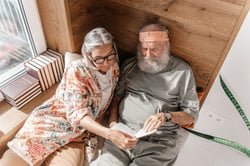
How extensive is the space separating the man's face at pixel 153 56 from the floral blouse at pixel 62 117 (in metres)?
0.34

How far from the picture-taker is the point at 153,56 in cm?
142

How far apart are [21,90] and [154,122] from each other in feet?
2.85

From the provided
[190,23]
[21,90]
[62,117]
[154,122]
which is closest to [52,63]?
[21,90]

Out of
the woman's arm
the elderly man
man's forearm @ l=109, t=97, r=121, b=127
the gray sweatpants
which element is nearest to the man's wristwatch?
the elderly man

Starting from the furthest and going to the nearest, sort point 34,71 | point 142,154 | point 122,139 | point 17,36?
point 17,36, point 34,71, point 142,154, point 122,139

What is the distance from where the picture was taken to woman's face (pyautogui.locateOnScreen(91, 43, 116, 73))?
1.27m

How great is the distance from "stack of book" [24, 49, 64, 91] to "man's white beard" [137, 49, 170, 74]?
60 centimetres

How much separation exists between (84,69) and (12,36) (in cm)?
66

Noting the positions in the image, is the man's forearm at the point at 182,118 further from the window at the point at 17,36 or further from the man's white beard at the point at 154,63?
the window at the point at 17,36

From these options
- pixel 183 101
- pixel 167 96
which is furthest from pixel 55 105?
pixel 183 101

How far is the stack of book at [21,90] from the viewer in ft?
4.72

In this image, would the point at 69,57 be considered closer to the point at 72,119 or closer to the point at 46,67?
the point at 46,67

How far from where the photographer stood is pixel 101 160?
1.34 metres

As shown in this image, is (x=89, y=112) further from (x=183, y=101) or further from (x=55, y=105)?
(x=183, y=101)
